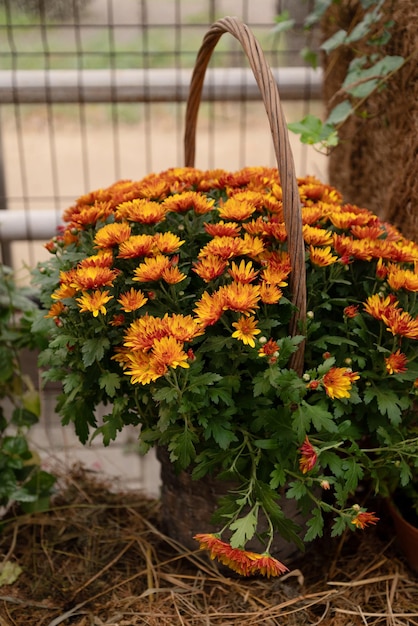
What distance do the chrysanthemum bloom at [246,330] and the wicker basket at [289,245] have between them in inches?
3.4

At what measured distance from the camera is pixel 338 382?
0.88 metres

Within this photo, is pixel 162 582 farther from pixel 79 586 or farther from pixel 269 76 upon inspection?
pixel 269 76

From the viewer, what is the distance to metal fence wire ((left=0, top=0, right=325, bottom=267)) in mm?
1686

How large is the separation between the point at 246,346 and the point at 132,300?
0.17 metres

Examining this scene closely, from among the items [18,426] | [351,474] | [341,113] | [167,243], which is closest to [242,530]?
[351,474]

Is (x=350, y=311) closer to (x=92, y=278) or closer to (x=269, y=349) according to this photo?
(x=269, y=349)

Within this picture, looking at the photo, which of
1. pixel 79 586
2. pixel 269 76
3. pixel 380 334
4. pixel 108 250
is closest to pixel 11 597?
pixel 79 586

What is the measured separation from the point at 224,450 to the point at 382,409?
0.23 metres

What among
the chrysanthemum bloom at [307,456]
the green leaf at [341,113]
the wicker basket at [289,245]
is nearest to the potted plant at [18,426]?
the wicker basket at [289,245]

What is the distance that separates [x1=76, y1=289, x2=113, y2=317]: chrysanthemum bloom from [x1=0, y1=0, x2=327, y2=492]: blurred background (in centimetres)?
56

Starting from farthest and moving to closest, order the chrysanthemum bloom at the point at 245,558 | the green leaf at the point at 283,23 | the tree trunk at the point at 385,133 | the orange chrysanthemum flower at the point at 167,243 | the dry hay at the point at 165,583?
the green leaf at the point at 283,23
the tree trunk at the point at 385,133
the dry hay at the point at 165,583
the orange chrysanthemum flower at the point at 167,243
the chrysanthemum bloom at the point at 245,558

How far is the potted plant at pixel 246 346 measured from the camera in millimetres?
879

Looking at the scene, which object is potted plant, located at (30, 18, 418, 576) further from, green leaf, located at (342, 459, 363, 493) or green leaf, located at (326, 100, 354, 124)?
green leaf, located at (326, 100, 354, 124)

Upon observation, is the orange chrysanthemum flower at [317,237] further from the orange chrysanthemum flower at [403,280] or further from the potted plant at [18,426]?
the potted plant at [18,426]
